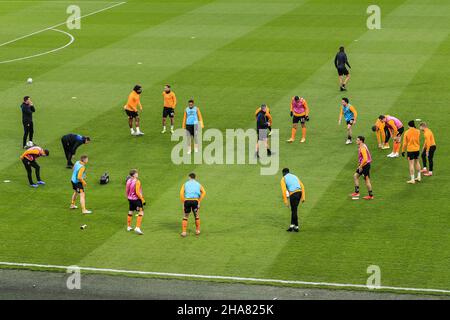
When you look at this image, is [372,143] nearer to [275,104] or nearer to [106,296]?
[275,104]

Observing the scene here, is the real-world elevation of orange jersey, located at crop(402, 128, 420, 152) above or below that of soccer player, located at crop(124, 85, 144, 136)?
below

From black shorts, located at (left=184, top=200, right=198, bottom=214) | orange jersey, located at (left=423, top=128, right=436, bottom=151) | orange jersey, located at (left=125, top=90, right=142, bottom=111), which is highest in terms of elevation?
orange jersey, located at (left=125, top=90, right=142, bottom=111)

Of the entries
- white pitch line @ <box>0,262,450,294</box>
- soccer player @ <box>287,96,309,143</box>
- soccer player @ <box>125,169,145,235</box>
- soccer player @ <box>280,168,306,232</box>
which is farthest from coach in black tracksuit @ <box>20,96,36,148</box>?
soccer player @ <box>280,168,306,232</box>

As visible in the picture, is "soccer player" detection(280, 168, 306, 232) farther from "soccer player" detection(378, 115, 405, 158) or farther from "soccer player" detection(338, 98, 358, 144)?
"soccer player" detection(338, 98, 358, 144)

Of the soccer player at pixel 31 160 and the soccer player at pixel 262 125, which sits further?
the soccer player at pixel 262 125

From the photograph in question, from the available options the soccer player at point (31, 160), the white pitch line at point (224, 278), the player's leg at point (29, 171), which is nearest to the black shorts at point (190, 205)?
the white pitch line at point (224, 278)

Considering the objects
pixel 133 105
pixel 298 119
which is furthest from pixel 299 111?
pixel 133 105

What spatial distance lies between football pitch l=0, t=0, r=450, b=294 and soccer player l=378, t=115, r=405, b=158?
48 cm

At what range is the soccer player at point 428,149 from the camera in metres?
33.0

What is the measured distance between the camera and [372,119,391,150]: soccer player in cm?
3603

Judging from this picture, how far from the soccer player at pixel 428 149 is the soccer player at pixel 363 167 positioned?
2963 mm

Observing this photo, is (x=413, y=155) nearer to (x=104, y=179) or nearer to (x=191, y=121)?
(x=191, y=121)

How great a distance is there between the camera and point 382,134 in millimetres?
36250

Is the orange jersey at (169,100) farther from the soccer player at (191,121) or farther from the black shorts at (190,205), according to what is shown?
the black shorts at (190,205)
